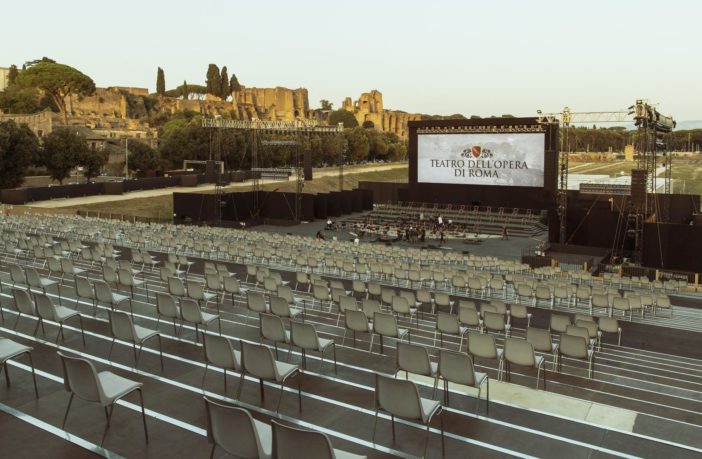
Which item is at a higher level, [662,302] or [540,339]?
[540,339]

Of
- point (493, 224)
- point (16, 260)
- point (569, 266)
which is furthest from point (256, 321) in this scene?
point (493, 224)

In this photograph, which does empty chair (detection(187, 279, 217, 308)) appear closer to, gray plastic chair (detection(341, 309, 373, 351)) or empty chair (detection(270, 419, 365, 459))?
gray plastic chair (detection(341, 309, 373, 351))

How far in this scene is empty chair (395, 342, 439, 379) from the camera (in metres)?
5.37

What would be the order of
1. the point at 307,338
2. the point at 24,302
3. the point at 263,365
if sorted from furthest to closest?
the point at 24,302 < the point at 307,338 < the point at 263,365

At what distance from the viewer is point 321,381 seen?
5922 mm

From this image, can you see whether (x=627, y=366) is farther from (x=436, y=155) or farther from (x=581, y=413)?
(x=436, y=155)

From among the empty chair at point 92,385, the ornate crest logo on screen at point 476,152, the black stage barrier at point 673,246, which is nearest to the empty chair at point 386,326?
the empty chair at point 92,385

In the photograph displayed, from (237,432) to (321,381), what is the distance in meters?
2.39

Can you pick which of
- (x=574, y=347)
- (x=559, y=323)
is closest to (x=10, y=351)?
(x=574, y=347)

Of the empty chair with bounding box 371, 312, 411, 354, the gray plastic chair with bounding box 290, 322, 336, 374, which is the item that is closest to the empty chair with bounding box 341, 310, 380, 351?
the empty chair with bounding box 371, 312, 411, 354

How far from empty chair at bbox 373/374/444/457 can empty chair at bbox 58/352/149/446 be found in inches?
68.7

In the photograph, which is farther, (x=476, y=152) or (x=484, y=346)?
(x=476, y=152)

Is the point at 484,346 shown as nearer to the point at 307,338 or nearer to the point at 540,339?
the point at 540,339

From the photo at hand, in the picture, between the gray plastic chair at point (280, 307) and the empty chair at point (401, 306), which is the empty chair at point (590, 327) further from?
the gray plastic chair at point (280, 307)
